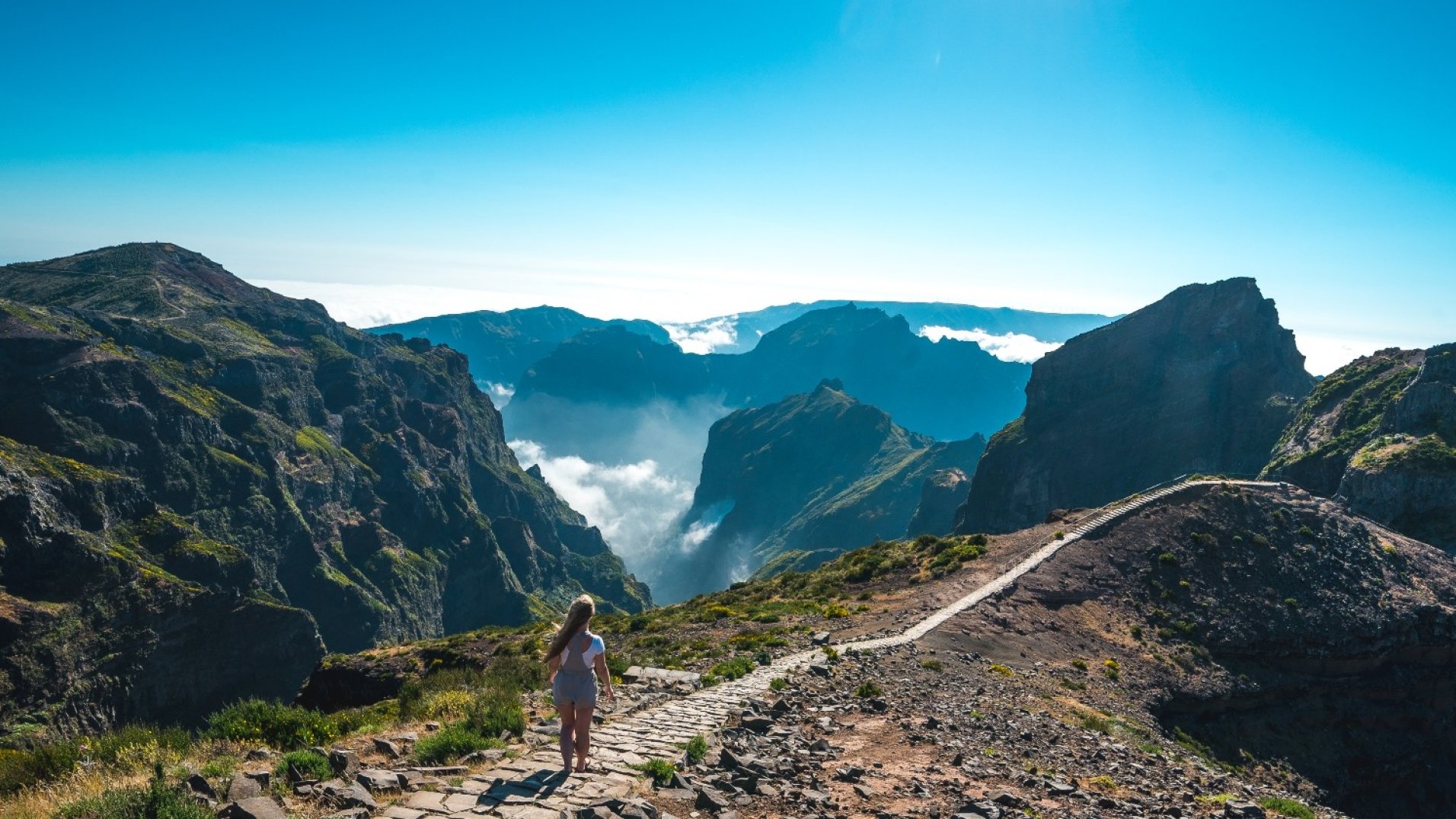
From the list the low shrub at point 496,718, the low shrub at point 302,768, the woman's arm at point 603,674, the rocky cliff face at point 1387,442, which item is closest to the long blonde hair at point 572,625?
the woman's arm at point 603,674

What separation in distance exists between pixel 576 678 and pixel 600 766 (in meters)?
1.90

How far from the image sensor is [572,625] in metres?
14.6

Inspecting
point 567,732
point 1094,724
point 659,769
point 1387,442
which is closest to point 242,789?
point 567,732

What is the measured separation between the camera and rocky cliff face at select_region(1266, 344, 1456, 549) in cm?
10331

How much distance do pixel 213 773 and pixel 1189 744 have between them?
37007mm

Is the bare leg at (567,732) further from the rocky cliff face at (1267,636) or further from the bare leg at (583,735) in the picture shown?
the rocky cliff face at (1267,636)

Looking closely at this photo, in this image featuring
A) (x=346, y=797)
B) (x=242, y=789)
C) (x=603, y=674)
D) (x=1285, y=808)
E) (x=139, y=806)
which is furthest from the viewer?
(x=1285, y=808)

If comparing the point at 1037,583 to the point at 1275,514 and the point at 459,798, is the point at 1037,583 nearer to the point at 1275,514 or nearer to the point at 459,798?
the point at 1275,514

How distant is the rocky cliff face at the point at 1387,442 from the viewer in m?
103

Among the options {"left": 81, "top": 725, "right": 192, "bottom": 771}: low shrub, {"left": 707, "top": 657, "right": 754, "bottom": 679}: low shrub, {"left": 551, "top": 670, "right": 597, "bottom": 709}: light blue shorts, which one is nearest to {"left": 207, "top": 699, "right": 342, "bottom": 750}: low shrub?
{"left": 81, "top": 725, "right": 192, "bottom": 771}: low shrub

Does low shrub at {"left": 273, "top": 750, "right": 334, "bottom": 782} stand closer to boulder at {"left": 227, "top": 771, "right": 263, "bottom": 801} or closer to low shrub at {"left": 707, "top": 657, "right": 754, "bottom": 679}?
boulder at {"left": 227, "top": 771, "right": 263, "bottom": 801}

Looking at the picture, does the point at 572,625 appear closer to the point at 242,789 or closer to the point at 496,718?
the point at 496,718

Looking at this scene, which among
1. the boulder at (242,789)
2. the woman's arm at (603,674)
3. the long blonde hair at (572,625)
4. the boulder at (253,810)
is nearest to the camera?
the boulder at (253,810)

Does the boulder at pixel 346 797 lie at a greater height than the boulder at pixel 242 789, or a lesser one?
lesser
